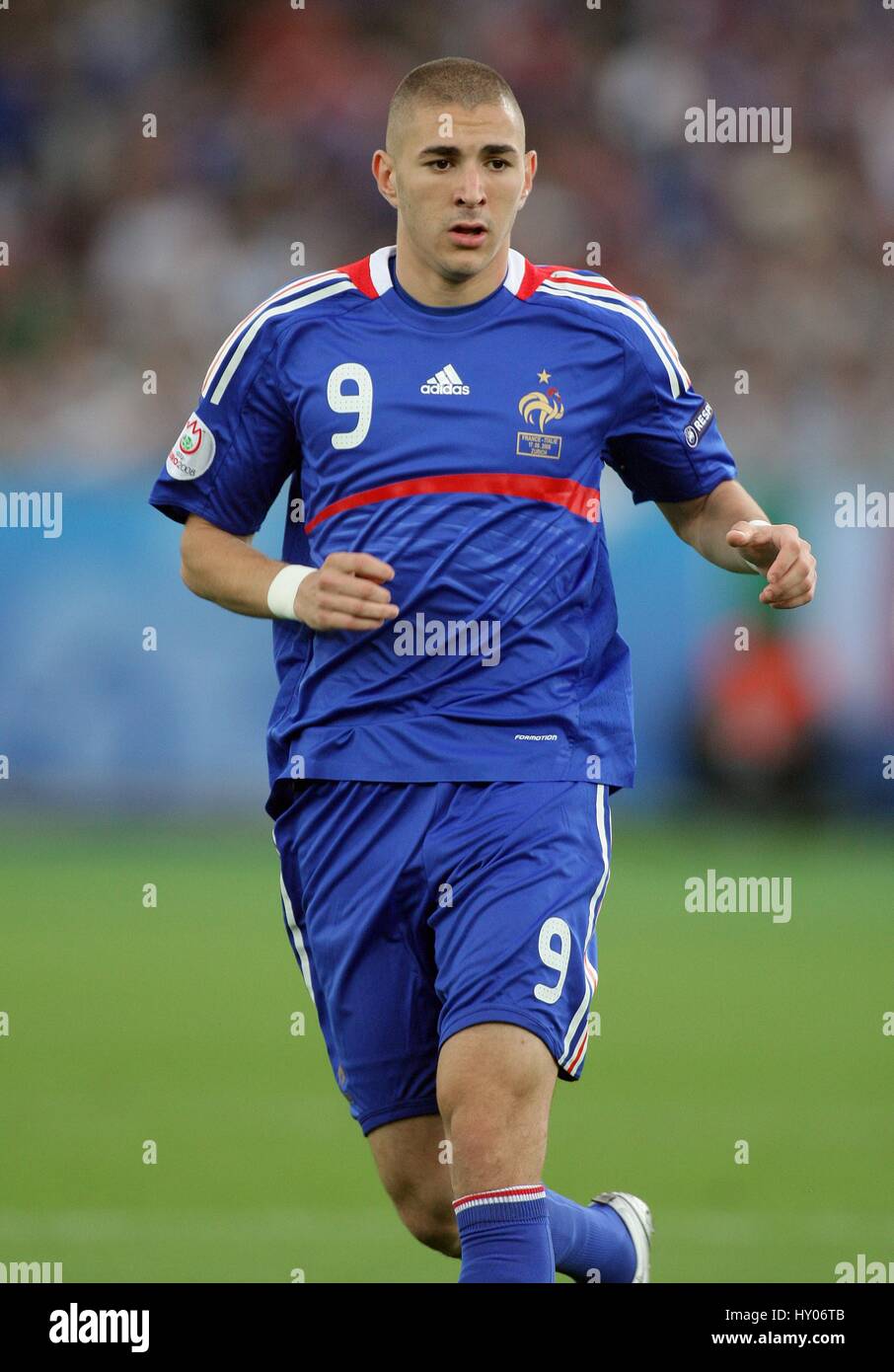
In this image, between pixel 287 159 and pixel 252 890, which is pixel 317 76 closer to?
pixel 287 159

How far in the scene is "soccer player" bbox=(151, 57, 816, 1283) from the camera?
3.82 m

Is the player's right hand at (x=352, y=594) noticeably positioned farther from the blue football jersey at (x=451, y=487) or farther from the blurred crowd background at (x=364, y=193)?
the blurred crowd background at (x=364, y=193)

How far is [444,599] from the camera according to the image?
3.94 metres

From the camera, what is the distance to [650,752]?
12.1 m

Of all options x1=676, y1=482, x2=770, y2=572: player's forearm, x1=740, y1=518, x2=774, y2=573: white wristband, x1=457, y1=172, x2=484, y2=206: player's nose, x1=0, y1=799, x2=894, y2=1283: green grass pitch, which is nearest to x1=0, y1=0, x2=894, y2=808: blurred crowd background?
x1=0, y1=799, x2=894, y2=1283: green grass pitch

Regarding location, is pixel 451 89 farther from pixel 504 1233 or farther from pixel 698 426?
pixel 504 1233

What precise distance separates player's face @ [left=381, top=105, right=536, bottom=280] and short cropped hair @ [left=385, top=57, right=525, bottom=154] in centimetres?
2

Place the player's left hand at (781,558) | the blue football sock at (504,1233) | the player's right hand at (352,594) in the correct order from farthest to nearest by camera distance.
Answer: the player's left hand at (781,558)
the player's right hand at (352,594)
the blue football sock at (504,1233)

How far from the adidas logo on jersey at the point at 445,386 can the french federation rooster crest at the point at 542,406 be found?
0.12m

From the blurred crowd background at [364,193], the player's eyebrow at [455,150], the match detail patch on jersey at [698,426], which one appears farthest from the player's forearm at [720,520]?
the blurred crowd background at [364,193]

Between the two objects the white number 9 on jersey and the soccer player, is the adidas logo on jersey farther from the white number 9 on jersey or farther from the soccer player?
the white number 9 on jersey

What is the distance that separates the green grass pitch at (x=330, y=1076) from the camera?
5332 mm

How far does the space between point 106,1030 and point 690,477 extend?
4.44 metres

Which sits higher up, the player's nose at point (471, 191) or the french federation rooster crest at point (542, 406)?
the player's nose at point (471, 191)
